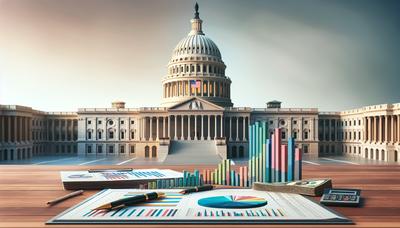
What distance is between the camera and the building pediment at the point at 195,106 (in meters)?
94.6

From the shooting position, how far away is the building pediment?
94562 millimetres

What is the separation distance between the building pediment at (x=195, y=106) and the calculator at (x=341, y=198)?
84.5 m

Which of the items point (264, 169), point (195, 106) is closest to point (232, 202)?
point (264, 169)

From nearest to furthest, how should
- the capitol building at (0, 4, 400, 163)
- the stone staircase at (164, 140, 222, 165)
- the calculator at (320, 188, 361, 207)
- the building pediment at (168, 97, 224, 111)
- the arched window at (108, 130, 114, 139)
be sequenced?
the calculator at (320, 188, 361, 207) < the stone staircase at (164, 140, 222, 165) < the capitol building at (0, 4, 400, 163) < the building pediment at (168, 97, 224, 111) < the arched window at (108, 130, 114, 139)

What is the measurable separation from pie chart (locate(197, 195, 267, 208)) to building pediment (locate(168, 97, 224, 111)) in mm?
84879

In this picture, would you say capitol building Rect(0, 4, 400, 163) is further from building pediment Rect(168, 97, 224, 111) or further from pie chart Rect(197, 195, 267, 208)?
pie chart Rect(197, 195, 267, 208)

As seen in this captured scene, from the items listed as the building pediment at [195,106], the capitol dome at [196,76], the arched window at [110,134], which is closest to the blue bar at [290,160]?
the building pediment at [195,106]

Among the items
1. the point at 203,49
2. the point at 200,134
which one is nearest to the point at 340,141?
the point at 200,134

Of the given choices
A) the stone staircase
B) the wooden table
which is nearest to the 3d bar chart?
the wooden table

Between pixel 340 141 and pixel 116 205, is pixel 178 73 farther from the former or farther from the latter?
pixel 116 205

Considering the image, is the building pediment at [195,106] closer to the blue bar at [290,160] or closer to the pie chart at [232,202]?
the blue bar at [290,160]

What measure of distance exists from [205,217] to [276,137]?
16.7 ft

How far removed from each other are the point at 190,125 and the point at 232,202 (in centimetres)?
8761

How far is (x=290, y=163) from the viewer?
1188 centimetres
